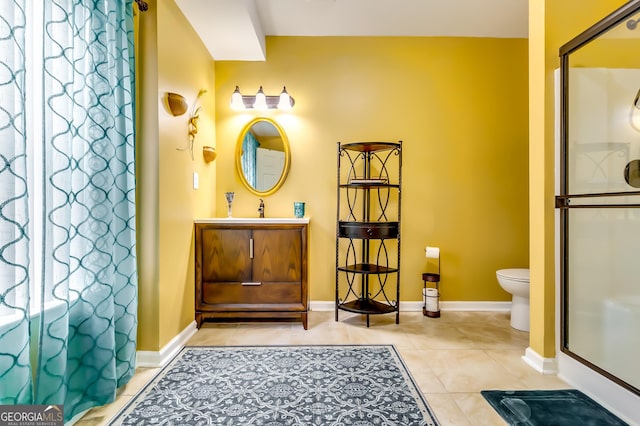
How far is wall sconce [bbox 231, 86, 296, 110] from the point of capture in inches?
115

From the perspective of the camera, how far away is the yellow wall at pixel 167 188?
76.3 inches

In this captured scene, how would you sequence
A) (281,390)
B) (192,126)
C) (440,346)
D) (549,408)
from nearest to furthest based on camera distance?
(549,408), (281,390), (440,346), (192,126)

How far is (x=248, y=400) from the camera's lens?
5.22ft

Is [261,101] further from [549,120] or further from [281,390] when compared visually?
[281,390]

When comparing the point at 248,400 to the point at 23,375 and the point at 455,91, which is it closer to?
the point at 23,375

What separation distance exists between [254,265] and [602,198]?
2.22 m

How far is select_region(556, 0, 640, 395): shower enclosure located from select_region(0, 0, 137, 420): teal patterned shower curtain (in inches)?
94.1

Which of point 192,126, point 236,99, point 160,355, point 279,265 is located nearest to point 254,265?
point 279,265

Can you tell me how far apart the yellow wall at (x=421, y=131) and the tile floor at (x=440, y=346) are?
0.42 meters

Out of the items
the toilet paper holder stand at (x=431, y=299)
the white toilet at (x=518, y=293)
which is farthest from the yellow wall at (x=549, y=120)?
the toilet paper holder stand at (x=431, y=299)

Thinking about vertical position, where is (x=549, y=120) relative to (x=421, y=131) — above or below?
below

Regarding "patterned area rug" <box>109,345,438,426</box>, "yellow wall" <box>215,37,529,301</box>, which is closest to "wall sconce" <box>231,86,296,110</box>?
"yellow wall" <box>215,37,529,301</box>

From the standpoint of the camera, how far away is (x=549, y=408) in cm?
153

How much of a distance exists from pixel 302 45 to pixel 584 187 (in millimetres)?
2542
